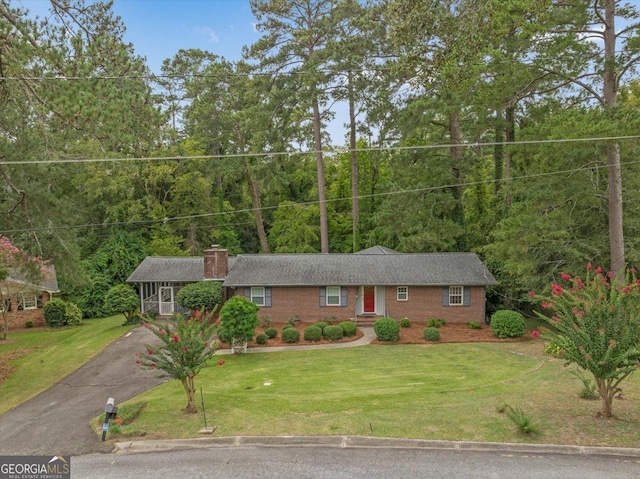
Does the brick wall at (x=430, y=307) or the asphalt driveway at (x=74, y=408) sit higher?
the brick wall at (x=430, y=307)

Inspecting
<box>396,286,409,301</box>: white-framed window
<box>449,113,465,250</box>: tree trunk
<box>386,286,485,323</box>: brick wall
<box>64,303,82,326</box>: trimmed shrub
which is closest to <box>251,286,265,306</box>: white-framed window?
<box>386,286,485,323</box>: brick wall

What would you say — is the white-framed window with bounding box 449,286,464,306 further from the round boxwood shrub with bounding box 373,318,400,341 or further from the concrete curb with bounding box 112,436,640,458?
the concrete curb with bounding box 112,436,640,458

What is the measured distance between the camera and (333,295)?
2361 cm

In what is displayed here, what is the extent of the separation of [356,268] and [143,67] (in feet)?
53.0

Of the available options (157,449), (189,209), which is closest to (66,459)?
(157,449)

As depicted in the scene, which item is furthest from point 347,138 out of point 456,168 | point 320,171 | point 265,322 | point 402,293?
point 265,322

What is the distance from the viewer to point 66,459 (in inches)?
337

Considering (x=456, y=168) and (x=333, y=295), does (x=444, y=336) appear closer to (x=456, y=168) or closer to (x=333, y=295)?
(x=333, y=295)

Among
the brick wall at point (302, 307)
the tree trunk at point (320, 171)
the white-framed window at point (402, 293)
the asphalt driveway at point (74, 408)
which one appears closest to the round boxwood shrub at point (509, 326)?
the white-framed window at point (402, 293)

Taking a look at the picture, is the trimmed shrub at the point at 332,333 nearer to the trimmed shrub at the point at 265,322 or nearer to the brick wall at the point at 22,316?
the trimmed shrub at the point at 265,322

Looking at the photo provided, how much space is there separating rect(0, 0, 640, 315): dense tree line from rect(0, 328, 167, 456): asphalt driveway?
4.61 metres

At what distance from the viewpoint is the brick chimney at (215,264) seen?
2536 centimetres

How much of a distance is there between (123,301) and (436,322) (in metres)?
17.9

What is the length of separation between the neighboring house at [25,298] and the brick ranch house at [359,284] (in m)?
8.54
